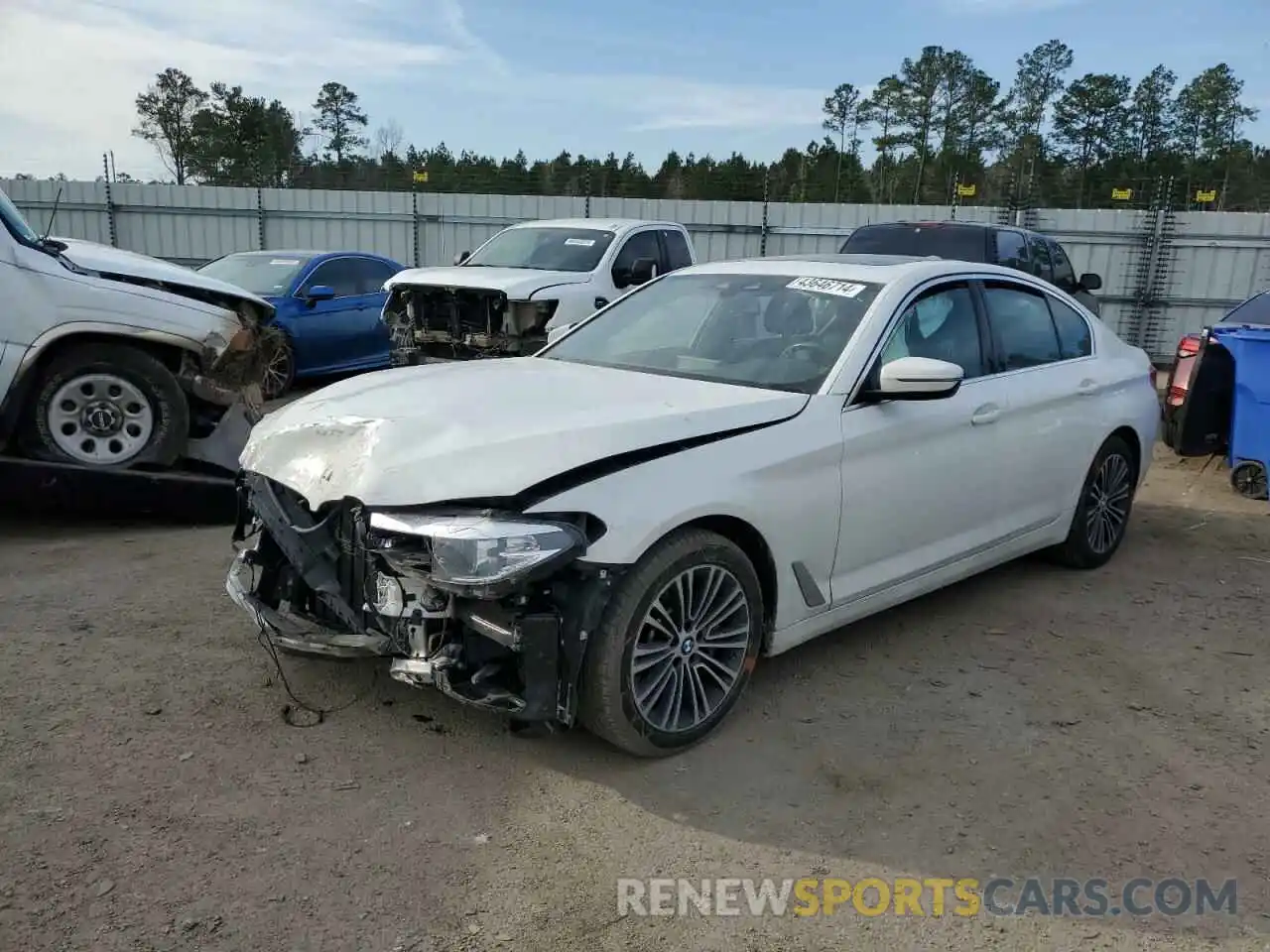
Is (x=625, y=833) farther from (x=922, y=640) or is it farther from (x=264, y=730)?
(x=922, y=640)

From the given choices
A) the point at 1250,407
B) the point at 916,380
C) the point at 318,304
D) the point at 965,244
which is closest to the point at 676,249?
the point at 965,244

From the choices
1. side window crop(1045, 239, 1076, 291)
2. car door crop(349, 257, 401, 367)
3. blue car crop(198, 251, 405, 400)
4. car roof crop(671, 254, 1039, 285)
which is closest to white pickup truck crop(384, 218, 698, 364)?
blue car crop(198, 251, 405, 400)

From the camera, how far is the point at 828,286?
4473 millimetres

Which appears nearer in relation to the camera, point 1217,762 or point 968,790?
point 968,790

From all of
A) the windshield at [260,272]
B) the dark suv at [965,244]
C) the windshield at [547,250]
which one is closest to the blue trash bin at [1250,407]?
the dark suv at [965,244]

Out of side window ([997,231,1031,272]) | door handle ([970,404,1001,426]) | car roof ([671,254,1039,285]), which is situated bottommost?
door handle ([970,404,1001,426])

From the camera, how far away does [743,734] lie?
372 centimetres

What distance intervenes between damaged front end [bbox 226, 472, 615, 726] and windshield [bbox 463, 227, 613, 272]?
7.89 metres

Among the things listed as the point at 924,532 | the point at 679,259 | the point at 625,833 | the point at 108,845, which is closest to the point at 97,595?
the point at 108,845

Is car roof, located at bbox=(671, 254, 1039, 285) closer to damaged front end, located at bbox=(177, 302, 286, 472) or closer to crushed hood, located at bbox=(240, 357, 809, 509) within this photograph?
crushed hood, located at bbox=(240, 357, 809, 509)

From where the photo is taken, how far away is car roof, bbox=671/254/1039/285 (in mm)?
4527

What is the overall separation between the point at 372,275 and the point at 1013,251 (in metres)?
7.31

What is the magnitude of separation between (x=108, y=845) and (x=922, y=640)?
11.1 feet

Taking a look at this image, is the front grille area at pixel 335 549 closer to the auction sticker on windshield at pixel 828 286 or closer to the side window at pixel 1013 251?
the auction sticker on windshield at pixel 828 286
